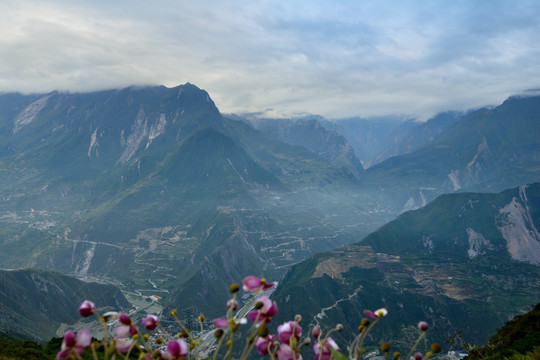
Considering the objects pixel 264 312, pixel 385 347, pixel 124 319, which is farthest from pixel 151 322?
pixel 385 347

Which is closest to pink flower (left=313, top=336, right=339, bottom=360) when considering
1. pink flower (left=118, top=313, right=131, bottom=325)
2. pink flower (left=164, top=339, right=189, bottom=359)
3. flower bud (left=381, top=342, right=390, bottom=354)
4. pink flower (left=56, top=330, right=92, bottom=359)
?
flower bud (left=381, top=342, right=390, bottom=354)

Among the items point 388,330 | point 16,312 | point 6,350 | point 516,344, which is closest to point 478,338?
point 388,330

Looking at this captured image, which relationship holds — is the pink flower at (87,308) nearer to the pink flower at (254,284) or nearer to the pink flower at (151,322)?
the pink flower at (151,322)

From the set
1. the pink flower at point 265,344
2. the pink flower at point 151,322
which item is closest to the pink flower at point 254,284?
the pink flower at point 265,344

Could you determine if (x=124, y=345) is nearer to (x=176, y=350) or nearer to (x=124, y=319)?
(x=124, y=319)

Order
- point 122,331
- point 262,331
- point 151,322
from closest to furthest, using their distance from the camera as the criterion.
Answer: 1. point 262,331
2. point 122,331
3. point 151,322
